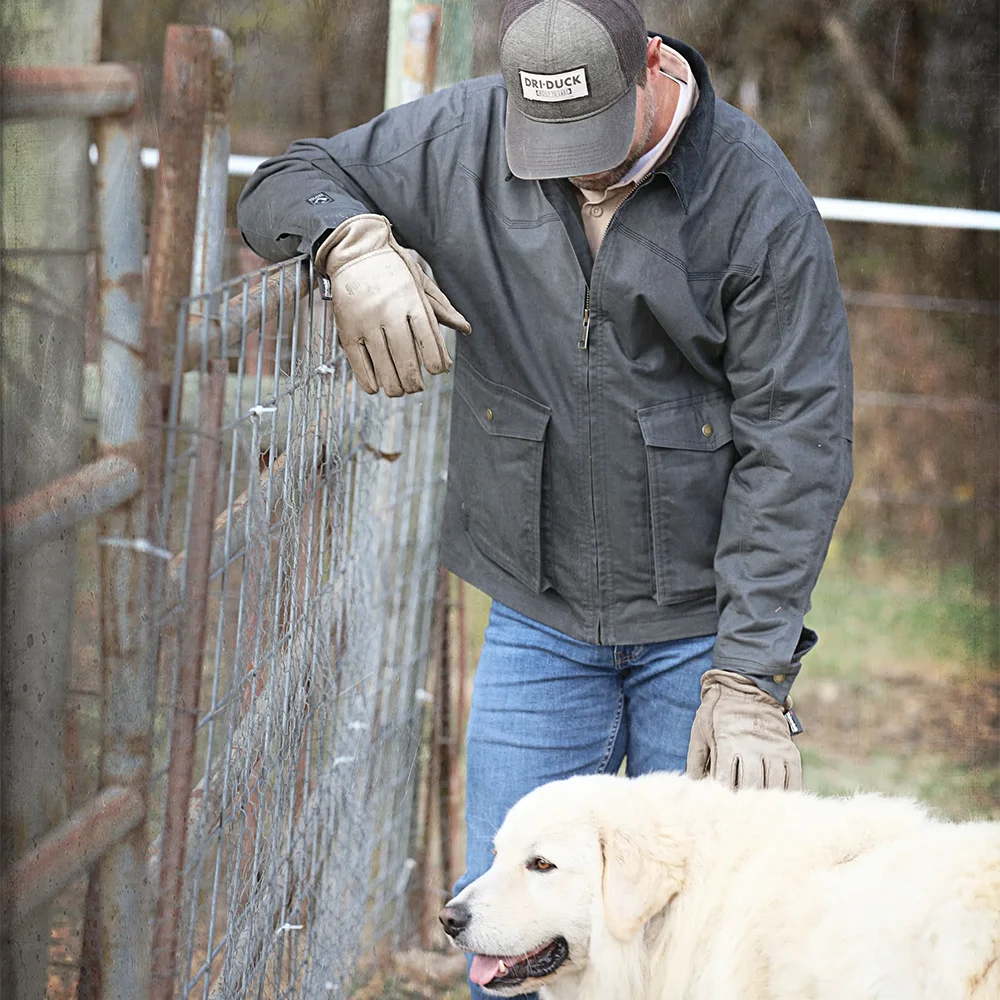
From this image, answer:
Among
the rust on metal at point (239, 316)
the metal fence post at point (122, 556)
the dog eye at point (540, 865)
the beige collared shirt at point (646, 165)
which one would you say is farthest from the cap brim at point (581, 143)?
the dog eye at point (540, 865)

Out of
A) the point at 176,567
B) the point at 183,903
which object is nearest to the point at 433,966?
the point at 183,903

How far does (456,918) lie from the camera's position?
1.87 m

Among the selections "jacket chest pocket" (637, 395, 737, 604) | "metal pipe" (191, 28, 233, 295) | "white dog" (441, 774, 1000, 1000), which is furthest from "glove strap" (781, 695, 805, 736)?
"metal pipe" (191, 28, 233, 295)

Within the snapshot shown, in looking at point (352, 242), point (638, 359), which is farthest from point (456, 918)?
point (352, 242)

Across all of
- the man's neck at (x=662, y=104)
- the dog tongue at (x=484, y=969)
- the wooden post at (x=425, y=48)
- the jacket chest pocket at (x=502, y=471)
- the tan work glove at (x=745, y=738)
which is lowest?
the dog tongue at (x=484, y=969)

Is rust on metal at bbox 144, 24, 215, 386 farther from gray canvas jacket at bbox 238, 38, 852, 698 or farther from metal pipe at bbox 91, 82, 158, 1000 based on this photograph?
gray canvas jacket at bbox 238, 38, 852, 698

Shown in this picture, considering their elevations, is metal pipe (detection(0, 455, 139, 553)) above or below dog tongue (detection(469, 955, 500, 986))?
above

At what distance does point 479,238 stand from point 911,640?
14.4 feet

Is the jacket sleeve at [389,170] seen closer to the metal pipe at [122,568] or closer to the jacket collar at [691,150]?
the jacket collar at [691,150]

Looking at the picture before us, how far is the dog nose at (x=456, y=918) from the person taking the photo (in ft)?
6.14

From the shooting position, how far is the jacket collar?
1.92 meters

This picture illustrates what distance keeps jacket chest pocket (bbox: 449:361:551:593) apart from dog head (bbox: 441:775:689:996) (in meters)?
0.49

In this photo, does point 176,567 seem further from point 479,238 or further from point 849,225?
point 849,225

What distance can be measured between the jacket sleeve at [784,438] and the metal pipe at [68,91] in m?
1.11
